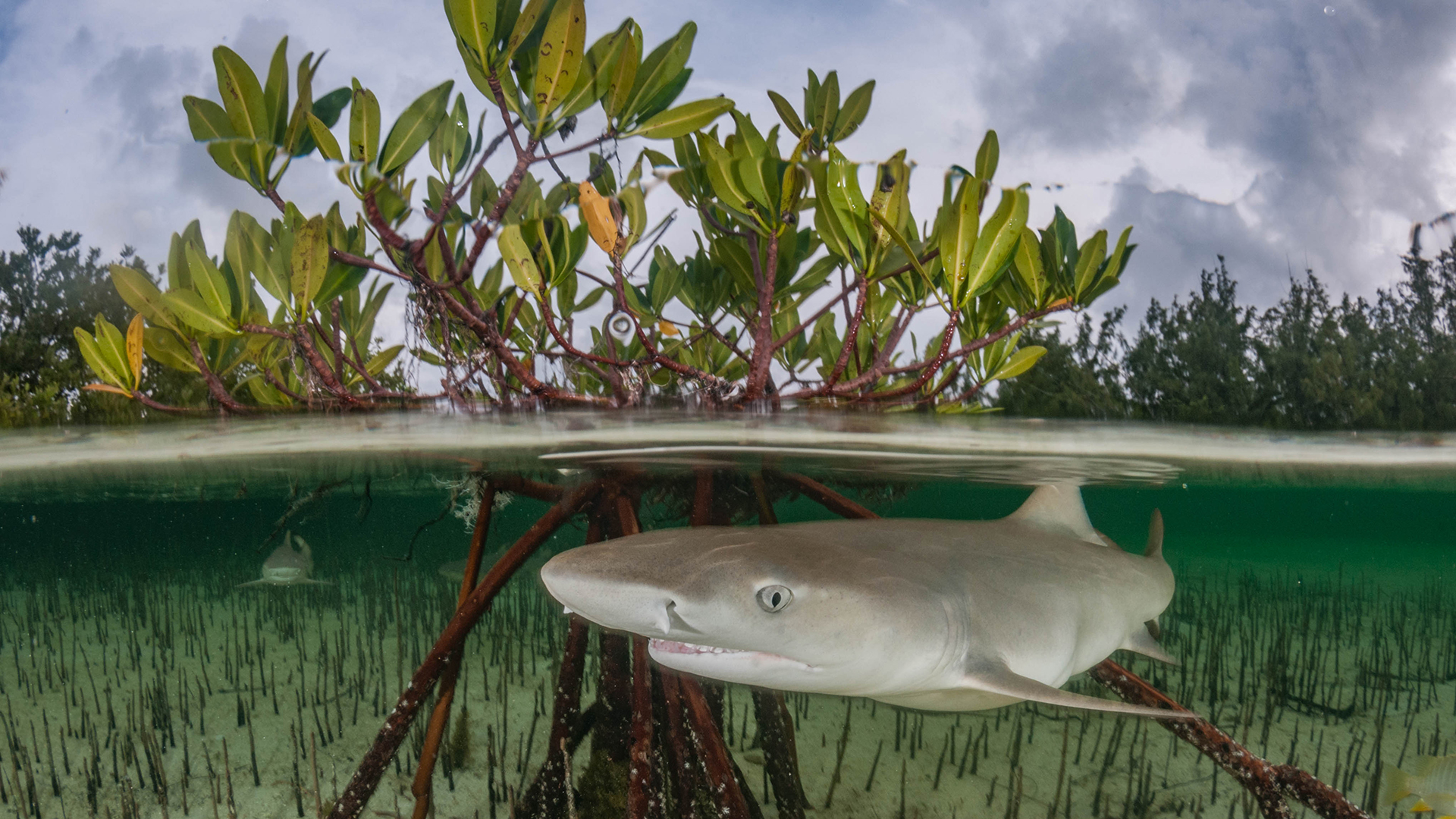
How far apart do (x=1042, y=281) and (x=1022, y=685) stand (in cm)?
182

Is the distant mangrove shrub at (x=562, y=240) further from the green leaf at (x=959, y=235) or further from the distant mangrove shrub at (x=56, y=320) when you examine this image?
the distant mangrove shrub at (x=56, y=320)

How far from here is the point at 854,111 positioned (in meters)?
3.60

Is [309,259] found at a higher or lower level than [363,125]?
lower

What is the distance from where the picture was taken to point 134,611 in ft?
35.1

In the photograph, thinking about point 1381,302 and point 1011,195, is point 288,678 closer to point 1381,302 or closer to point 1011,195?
→ point 1011,195

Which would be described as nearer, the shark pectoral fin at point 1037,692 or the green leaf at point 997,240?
the shark pectoral fin at point 1037,692

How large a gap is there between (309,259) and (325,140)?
467mm

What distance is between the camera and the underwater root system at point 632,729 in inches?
117

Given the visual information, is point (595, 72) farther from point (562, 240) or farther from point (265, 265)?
point (265, 265)

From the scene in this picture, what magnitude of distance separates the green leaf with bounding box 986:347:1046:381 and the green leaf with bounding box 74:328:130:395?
14.2 feet

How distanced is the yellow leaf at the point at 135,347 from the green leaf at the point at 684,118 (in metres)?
2.25

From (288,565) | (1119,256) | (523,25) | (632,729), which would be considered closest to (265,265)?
(523,25)

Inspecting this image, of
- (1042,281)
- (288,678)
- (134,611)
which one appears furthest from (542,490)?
(134,611)

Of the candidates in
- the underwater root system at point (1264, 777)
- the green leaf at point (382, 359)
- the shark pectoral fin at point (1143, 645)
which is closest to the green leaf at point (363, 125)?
the green leaf at point (382, 359)
